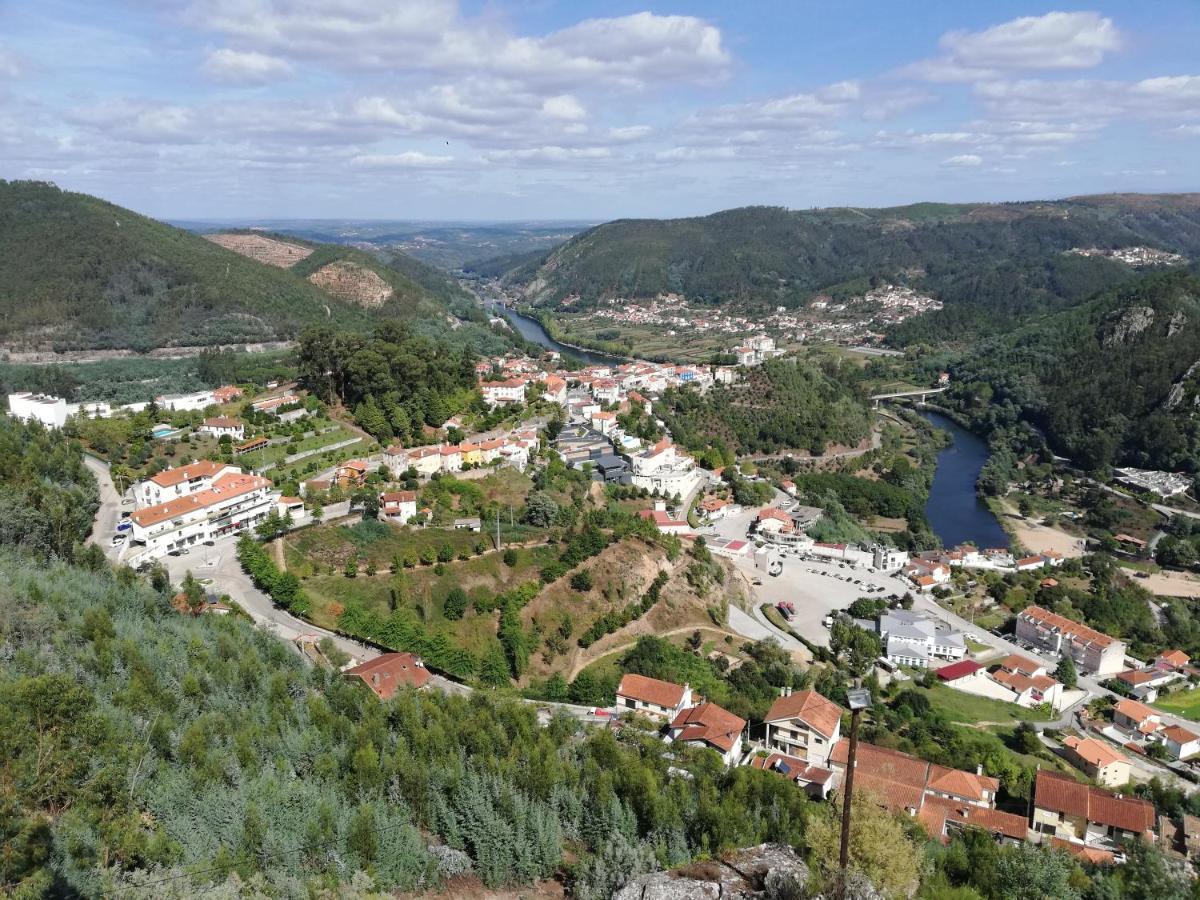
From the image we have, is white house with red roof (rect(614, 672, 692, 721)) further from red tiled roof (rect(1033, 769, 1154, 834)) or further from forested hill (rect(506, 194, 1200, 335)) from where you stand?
forested hill (rect(506, 194, 1200, 335))

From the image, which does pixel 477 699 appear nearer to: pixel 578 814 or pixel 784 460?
pixel 578 814

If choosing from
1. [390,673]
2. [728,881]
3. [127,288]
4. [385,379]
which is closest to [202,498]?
[385,379]

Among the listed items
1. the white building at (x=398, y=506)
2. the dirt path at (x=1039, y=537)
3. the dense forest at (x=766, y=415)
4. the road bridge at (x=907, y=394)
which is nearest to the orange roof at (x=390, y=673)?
the white building at (x=398, y=506)

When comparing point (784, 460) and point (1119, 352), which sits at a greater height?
point (1119, 352)

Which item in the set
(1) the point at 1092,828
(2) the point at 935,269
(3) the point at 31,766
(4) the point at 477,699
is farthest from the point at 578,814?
(2) the point at 935,269

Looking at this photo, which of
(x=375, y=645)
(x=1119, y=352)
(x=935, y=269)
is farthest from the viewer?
(x=935, y=269)

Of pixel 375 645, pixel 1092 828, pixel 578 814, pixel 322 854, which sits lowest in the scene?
pixel 1092 828

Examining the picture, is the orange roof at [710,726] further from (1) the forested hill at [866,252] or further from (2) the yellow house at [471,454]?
(1) the forested hill at [866,252]
